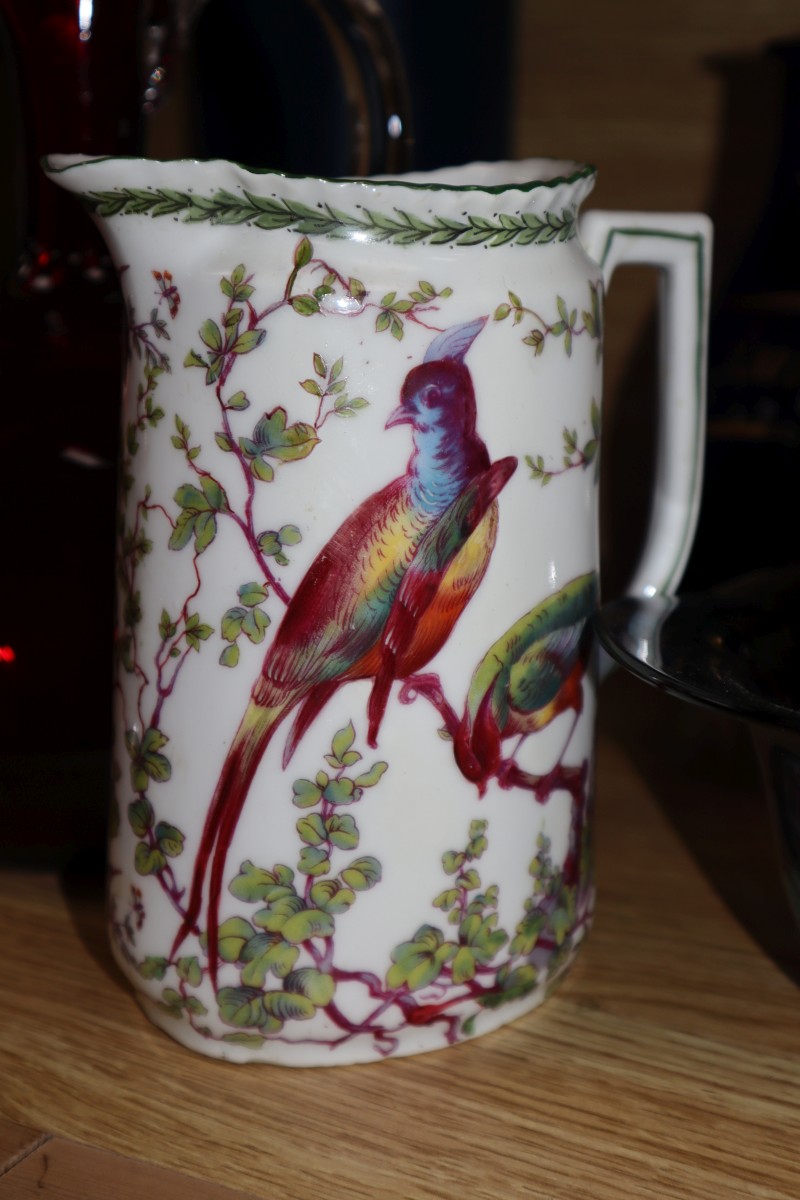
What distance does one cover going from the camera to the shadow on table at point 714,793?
48 centimetres

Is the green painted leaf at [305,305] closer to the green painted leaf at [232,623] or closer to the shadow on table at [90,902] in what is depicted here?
the green painted leaf at [232,623]

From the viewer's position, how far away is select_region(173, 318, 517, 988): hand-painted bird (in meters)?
0.35

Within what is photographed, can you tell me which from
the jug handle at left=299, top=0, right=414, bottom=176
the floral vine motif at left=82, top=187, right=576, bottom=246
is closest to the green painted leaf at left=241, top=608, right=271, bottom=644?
the floral vine motif at left=82, top=187, right=576, bottom=246

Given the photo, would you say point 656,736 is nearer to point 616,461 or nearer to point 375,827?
point 616,461

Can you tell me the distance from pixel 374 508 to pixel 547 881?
0.13 metres

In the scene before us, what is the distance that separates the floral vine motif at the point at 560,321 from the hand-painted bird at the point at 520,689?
0.07m

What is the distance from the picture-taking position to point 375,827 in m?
0.37

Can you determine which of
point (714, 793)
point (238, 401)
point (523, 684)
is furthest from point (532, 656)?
point (714, 793)

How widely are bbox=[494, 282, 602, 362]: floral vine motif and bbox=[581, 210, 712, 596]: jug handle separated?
3 cm

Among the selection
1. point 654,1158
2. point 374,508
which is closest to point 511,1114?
point 654,1158

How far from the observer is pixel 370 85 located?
504 millimetres

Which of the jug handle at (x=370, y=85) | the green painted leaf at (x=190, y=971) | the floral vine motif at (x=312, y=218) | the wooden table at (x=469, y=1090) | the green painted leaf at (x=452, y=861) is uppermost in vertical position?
the jug handle at (x=370, y=85)

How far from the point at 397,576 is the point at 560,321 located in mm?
87

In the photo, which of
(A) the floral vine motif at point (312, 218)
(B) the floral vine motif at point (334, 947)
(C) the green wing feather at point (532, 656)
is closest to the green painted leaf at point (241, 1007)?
(B) the floral vine motif at point (334, 947)
